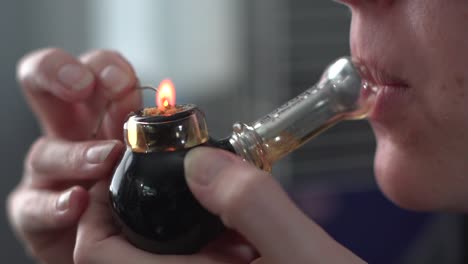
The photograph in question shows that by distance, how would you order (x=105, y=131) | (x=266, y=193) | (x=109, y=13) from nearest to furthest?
(x=266, y=193) → (x=105, y=131) → (x=109, y=13)

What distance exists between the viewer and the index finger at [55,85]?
56 cm

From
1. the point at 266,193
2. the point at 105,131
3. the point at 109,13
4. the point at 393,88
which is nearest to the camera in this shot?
the point at 266,193

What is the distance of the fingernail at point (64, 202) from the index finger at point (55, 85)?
0.12 meters

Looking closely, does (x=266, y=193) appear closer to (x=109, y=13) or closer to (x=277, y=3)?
(x=277, y=3)

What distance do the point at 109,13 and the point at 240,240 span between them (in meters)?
1.56

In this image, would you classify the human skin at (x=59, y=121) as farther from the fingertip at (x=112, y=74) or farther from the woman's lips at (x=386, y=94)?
the woman's lips at (x=386, y=94)

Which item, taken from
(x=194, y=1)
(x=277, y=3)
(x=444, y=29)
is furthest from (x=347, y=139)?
(x=444, y=29)

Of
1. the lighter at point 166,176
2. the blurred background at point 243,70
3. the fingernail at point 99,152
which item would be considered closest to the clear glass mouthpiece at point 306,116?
the lighter at point 166,176

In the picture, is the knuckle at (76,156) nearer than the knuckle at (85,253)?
No

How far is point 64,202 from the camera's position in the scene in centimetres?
48

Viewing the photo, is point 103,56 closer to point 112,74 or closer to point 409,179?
point 112,74

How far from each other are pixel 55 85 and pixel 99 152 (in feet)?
0.52

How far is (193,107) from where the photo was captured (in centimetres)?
37

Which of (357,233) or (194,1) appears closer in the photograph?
(357,233)
